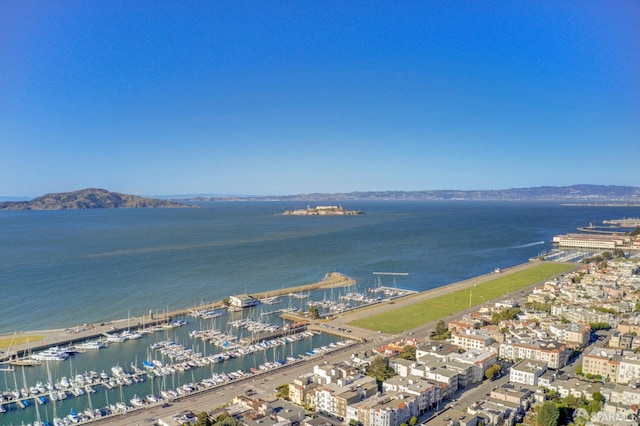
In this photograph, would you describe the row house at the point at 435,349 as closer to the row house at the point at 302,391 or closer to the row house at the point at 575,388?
the row house at the point at 575,388

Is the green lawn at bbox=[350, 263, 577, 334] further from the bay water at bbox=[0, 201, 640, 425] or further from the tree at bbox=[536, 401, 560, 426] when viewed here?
the tree at bbox=[536, 401, 560, 426]

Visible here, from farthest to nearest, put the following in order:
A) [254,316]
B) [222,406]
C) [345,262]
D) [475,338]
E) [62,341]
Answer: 1. [345,262]
2. [254,316]
3. [62,341]
4. [475,338]
5. [222,406]

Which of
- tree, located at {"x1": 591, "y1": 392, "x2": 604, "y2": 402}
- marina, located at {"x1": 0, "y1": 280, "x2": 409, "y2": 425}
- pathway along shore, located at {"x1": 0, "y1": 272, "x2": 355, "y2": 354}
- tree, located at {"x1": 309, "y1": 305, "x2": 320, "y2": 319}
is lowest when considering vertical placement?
marina, located at {"x1": 0, "y1": 280, "x2": 409, "y2": 425}

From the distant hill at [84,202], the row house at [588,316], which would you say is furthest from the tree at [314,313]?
the distant hill at [84,202]

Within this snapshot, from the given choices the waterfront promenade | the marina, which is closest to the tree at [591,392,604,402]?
the waterfront promenade

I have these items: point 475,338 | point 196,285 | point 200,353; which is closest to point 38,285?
point 196,285

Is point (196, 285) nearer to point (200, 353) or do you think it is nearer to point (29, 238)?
point (200, 353)

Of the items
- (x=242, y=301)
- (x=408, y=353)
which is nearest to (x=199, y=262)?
(x=242, y=301)
